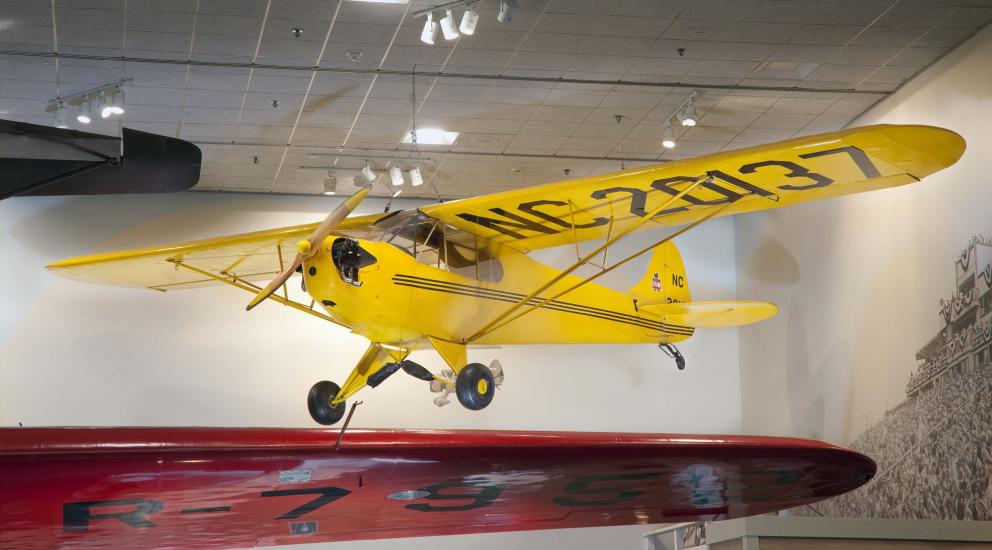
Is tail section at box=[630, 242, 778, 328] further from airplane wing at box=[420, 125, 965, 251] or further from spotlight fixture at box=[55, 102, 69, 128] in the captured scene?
spotlight fixture at box=[55, 102, 69, 128]

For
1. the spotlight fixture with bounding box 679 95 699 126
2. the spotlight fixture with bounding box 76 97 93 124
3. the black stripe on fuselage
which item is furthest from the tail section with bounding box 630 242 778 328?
the spotlight fixture with bounding box 76 97 93 124

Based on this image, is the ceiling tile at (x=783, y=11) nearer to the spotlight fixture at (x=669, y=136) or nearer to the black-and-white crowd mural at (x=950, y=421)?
the spotlight fixture at (x=669, y=136)

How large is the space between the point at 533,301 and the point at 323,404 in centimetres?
179

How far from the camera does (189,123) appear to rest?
8922mm

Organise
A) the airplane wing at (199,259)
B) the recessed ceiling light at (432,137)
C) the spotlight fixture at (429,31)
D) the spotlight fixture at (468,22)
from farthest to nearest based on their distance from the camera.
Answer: the recessed ceiling light at (432,137), the airplane wing at (199,259), the spotlight fixture at (429,31), the spotlight fixture at (468,22)

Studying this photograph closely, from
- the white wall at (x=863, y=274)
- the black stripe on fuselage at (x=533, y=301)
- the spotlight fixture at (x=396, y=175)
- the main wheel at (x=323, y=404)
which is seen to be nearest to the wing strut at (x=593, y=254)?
the black stripe on fuselage at (x=533, y=301)

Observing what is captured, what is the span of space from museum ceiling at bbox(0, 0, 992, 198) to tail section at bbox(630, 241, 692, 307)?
99 centimetres

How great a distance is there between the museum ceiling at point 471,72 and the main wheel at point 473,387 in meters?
2.40

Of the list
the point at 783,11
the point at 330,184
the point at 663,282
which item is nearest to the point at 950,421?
the point at 663,282

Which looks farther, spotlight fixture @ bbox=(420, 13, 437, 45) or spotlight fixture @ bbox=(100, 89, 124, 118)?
spotlight fixture @ bbox=(100, 89, 124, 118)

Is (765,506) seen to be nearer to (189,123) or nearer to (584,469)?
(584,469)

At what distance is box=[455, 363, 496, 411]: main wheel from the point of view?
7.31 meters

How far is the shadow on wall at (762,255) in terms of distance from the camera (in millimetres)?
10398

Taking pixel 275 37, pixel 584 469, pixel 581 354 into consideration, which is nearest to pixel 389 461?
pixel 584 469
